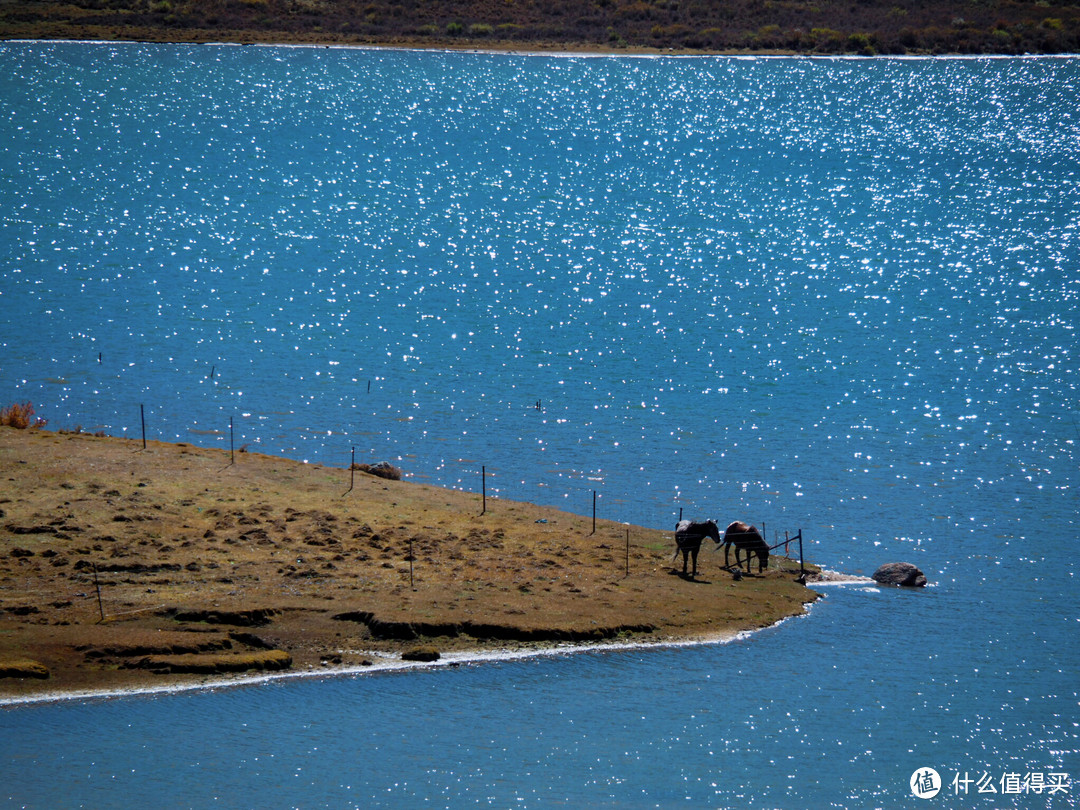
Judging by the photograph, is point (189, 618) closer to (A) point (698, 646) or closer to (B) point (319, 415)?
(A) point (698, 646)

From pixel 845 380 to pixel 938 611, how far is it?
2241 cm

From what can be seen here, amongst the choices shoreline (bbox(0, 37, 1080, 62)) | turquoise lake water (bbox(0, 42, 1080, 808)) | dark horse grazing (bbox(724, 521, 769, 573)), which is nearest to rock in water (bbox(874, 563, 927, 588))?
turquoise lake water (bbox(0, 42, 1080, 808))

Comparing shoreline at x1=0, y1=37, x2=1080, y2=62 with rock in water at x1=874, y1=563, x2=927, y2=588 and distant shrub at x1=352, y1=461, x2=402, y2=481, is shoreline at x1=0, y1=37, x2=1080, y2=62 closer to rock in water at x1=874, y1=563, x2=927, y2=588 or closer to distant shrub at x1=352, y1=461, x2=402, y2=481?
distant shrub at x1=352, y1=461, x2=402, y2=481

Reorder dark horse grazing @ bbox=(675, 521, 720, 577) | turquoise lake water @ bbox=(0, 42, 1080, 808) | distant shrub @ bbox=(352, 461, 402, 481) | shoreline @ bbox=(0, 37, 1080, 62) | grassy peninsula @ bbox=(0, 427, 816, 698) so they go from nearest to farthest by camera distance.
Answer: turquoise lake water @ bbox=(0, 42, 1080, 808), grassy peninsula @ bbox=(0, 427, 816, 698), dark horse grazing @ bbox=(675, 521, 720, 577), distant shrub @ bbox=(352, 461, 402, 481), shoreline @ bbox=(0, 37, 1080, 62)

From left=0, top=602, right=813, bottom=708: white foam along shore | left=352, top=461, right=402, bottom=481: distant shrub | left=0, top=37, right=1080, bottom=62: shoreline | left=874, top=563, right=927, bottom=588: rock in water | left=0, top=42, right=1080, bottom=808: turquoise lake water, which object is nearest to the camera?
left=0, top=42, right=1080, bottom=808: turquoise lake water

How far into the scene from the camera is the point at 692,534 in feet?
96.7

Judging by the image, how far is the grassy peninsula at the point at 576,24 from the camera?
12169cm

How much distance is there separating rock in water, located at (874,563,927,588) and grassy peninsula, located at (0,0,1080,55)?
101290 millimetres

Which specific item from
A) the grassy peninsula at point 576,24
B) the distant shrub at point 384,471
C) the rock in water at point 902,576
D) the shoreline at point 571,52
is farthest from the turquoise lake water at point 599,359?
the grassy peninsula at point 576,24

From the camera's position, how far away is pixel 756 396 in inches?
1895

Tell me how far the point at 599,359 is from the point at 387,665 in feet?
96.9

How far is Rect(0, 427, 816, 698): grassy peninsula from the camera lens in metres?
23.8

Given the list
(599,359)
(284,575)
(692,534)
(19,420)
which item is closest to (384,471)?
(284,575)

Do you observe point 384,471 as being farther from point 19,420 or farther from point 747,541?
point 747,541
